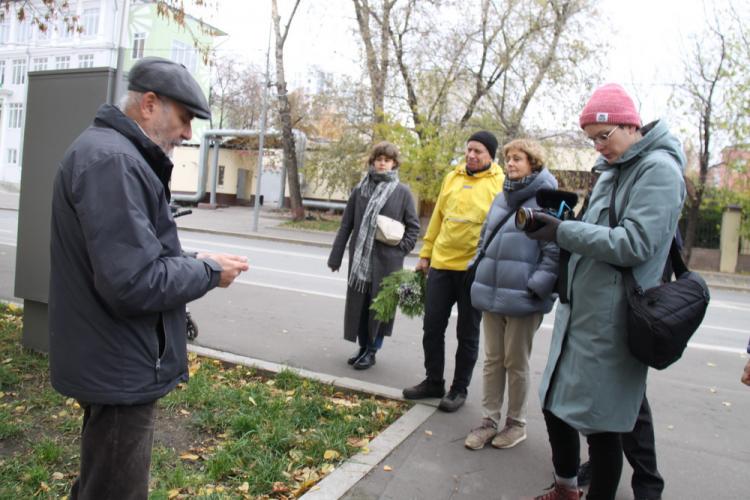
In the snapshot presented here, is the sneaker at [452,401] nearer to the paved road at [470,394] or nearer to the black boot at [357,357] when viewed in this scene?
the paved road at [470,394]

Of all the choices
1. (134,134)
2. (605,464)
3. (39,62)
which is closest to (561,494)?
(605,464)

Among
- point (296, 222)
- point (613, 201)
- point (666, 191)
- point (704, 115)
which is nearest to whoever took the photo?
point (666, 191)

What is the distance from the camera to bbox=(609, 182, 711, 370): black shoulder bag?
8.29 feet

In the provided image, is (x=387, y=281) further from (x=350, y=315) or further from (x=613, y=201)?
(x=613, y=201)

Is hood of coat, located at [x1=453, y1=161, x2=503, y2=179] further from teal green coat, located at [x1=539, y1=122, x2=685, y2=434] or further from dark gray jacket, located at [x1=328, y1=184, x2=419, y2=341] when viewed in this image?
teal green coat, located at [x1=539, y1=122, x2=685, y2=434]

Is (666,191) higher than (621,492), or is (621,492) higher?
(666,191)

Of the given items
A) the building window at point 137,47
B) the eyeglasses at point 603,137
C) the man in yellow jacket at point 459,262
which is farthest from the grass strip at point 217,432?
the building window at point 137,47

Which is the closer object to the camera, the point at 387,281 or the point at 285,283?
the point at 387,281

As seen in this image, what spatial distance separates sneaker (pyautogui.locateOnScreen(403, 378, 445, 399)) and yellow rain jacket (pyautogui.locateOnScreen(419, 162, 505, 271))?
2.97 ft

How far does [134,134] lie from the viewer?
202cm

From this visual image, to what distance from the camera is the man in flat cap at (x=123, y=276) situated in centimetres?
188

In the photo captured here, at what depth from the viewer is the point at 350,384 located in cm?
484

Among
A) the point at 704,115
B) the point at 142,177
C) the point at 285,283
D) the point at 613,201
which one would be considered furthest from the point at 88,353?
the point at 704,115

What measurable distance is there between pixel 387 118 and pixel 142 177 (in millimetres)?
19784
